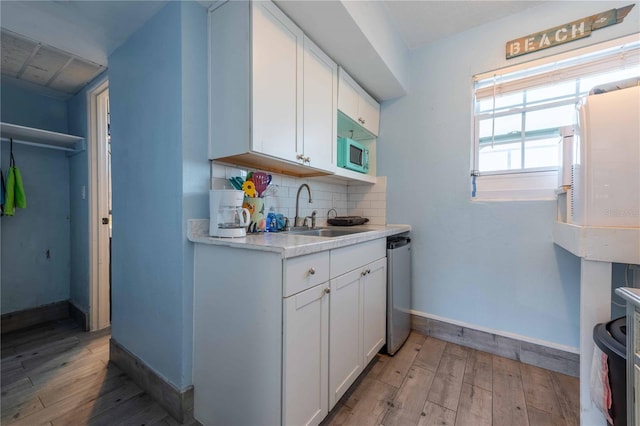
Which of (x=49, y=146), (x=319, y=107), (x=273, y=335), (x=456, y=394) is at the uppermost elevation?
(x=319, y=107)

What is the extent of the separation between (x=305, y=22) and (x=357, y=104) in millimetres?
795

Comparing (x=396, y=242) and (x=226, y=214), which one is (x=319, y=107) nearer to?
(x=226, y=214)

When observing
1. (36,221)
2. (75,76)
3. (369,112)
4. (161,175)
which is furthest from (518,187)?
(36,221)

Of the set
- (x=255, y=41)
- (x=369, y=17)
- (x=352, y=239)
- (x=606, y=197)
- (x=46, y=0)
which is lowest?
(x=352, y=239)

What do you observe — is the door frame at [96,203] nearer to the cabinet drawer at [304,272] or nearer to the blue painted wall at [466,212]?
the cabinet drawer at [304,272]

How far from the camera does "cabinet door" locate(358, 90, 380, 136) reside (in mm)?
2205

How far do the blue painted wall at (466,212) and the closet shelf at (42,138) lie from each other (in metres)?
2.85

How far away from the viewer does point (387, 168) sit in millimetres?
2484

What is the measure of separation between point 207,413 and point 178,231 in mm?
914

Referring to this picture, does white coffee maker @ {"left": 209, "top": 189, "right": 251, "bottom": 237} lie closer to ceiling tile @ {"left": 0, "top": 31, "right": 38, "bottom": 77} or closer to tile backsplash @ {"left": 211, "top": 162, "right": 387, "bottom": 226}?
tile backsplash @ {"left": 211, "top": 162, "right": 387, "bottom": 226}

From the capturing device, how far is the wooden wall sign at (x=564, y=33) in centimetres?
163

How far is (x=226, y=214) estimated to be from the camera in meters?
1.31

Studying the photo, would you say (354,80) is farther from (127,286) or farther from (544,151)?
(127,286)

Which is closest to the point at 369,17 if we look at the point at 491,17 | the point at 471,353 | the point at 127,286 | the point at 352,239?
the point at 491,17
